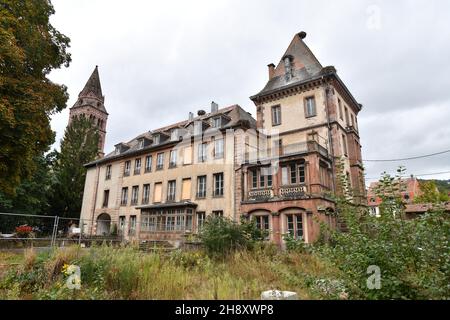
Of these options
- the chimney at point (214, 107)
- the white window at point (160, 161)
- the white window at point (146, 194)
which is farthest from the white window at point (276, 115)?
the white window at point (146, 194)

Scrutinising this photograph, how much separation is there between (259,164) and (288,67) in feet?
31.8

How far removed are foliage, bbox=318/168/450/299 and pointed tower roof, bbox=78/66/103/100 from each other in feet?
209

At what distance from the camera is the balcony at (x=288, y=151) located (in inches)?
741

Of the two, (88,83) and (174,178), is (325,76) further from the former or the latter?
(88,83)

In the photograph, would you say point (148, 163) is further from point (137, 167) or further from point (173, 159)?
point (173, 159)

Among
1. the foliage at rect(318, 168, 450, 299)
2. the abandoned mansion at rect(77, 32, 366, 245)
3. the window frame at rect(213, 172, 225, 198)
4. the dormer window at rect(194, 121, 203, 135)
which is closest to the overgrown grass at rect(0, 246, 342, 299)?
the foliage at rect(318, 168, 450, 299)

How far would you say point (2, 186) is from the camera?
39.0 feet

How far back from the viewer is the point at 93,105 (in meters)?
58.5

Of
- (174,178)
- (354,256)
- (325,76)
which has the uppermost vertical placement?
(325,76)

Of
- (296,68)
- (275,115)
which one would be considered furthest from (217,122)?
(296,68)
